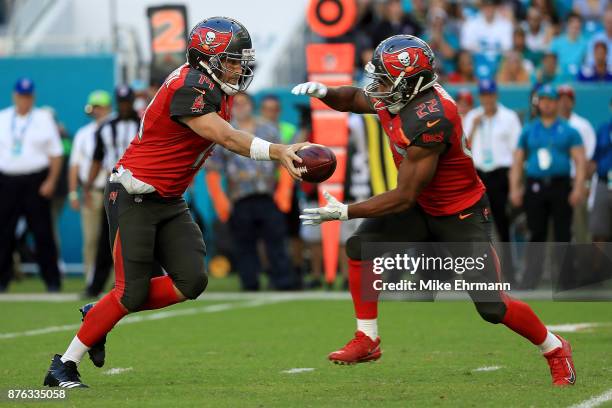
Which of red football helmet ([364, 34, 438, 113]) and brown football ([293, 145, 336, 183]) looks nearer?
brown football ([293, 145, 336, 183])

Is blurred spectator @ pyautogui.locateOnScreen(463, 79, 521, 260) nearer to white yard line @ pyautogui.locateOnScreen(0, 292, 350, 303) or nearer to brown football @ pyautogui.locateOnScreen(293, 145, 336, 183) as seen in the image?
white yard line @ pyautogui.locateOnScreen(0, 292, 350, 303)

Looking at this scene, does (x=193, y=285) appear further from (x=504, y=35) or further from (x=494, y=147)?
(x=504, y=35)

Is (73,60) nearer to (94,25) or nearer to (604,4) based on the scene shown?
(94,25)

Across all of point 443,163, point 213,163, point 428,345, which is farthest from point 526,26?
point 443,163

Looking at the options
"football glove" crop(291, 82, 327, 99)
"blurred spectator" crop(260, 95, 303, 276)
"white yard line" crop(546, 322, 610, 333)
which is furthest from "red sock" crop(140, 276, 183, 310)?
"blurred spectator" crop(260, 95, 303, 276)

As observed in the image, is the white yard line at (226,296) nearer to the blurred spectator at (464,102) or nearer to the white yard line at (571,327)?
the blurred spectator at (464,102)

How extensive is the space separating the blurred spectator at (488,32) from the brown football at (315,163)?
38.3ft

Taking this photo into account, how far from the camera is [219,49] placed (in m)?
6.48

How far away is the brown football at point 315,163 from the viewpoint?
6.05 m

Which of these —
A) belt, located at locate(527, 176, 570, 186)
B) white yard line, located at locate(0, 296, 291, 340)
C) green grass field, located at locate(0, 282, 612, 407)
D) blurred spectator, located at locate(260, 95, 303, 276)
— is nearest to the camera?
green grass field, located at locate(0, 282, 612, 407)

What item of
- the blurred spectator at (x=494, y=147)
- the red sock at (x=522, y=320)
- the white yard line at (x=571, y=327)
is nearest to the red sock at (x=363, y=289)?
the red sock at (x=522, y=320)

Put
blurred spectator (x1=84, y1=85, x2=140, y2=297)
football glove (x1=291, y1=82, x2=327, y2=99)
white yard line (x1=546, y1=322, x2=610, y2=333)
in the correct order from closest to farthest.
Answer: football glove (x1=291, y1=82, x2=327, y2=99) → white yard line (x1=546, y1=322, x2=610, y2=333) → blurred spectator (x1=84, y1=85, x2=140, y2=297)

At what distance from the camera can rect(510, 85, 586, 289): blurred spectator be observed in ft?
40.5

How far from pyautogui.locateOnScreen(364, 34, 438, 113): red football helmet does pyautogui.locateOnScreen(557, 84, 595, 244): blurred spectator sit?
6.17 metres
